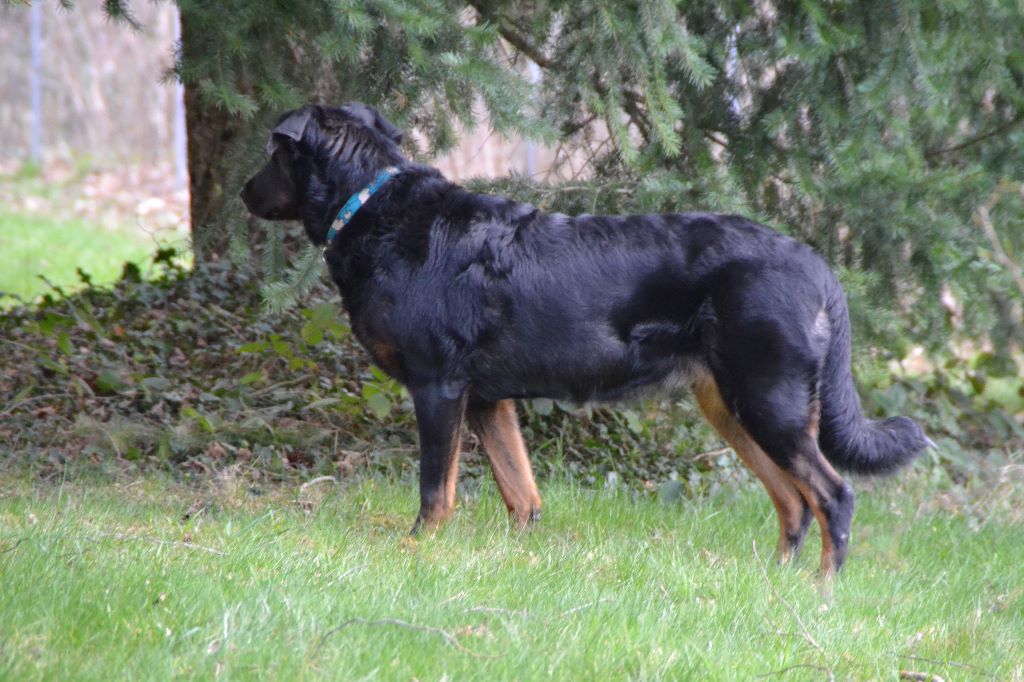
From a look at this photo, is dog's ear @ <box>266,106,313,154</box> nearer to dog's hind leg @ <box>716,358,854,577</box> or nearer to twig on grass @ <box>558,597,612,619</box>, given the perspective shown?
dog's hind leg @ <box>716,358,854,577</box>

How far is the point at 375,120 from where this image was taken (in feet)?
16.5

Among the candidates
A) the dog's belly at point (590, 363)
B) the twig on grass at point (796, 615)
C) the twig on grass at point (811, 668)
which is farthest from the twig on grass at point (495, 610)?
the dog's belly at point (590, 363)

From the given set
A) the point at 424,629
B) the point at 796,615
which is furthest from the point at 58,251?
the point at 796,615

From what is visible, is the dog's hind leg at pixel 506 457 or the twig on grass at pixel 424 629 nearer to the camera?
the twig on grass at pixel 424 629

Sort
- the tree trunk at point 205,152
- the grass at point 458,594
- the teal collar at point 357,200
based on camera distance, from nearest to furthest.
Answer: the grass at point 458,594 < the teal collar at point 357,200 < the tree trunk at point 205,152

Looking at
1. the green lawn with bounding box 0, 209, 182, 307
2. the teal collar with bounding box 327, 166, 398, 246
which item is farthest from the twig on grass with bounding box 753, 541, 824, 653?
the green lawn with bounding box 0, 209, 182, 307

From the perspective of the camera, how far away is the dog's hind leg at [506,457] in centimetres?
498

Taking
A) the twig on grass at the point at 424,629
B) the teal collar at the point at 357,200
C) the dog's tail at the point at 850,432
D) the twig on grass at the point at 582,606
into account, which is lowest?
the twig on grass at the point at 582,606

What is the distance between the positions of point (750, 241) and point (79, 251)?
11.3 metres

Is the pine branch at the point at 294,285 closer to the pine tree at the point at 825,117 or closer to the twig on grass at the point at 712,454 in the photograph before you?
the pine tree at the point at 825,117

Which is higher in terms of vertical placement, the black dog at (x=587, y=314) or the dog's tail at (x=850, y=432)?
the black dog at (x=587, y=314)

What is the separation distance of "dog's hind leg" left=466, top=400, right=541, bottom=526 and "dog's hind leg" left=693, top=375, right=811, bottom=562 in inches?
33.3

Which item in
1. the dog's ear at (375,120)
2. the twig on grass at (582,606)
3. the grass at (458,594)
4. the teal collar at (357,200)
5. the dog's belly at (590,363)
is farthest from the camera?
the dog's ear at (375,120)

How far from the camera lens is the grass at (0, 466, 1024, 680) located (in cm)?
304
